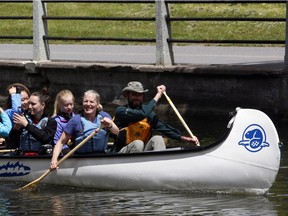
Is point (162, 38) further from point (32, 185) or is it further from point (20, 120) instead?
point (32, 185)

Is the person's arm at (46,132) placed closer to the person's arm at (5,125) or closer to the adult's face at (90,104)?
the adult's face at (90,104)

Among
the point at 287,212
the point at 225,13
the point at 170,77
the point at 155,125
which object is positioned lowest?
the point at 287,212

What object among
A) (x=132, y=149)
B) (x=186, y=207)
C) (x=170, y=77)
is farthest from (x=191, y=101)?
(x=186, y=207)

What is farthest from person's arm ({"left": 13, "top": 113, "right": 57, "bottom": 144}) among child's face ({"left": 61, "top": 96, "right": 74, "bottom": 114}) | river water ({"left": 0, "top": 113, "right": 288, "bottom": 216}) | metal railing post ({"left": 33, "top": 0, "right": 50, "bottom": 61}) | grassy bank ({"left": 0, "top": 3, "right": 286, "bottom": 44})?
grassy bank ({"left": 0, "top": 3, "right": 286, "bottom": 44})

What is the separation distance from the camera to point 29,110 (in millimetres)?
15258

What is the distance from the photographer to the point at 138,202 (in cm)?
1376

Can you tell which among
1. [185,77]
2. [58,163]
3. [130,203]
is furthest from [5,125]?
[185,77]

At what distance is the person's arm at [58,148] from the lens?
47.4 ft

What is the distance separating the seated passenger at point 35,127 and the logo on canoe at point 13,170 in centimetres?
25

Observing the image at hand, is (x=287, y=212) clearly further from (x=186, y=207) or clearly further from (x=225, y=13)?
(x=225, y=13)

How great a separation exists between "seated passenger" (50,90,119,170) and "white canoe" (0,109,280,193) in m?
0.23

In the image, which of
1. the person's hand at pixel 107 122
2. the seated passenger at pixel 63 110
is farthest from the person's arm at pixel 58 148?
the person's hand at pixel 107 122

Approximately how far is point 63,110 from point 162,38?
225 inches

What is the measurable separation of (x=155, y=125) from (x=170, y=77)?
512 centimetres
